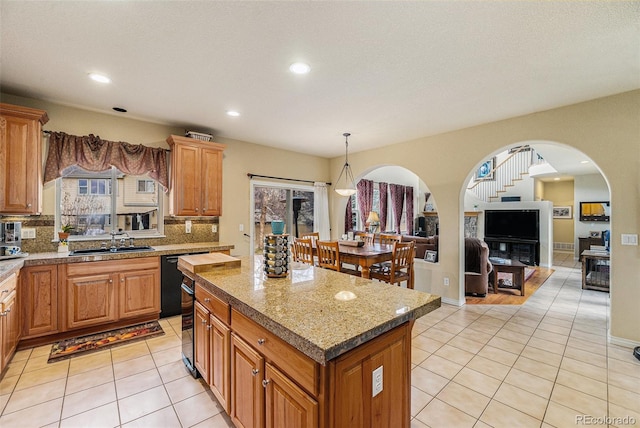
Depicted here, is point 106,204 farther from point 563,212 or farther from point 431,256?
point 563,212

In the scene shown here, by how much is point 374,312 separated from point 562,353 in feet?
8.98

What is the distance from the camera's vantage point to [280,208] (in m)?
5.65

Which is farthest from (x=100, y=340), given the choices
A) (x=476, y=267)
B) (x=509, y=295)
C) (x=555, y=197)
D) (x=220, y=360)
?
(x=555, y=197)

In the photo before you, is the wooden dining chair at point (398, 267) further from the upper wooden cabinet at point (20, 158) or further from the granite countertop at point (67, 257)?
the upper wooden cabinet at point (20, 158)

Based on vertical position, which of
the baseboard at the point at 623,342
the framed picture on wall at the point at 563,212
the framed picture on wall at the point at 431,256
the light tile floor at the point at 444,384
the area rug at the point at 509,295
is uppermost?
the framed picture on wall at the point at 563,212

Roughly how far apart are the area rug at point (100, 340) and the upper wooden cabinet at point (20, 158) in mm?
1427

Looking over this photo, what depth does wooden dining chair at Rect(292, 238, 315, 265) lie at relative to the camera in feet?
13.2

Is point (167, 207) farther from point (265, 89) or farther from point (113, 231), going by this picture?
point (265, 89)

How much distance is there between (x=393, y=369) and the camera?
1356 millimetres

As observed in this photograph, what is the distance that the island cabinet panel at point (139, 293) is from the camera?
127 inches

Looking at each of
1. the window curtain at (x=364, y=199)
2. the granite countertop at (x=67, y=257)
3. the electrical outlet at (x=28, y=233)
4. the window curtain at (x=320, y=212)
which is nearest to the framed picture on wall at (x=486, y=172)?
the window curtain at (x=364, y=199)

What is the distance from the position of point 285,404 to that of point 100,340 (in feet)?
9.48

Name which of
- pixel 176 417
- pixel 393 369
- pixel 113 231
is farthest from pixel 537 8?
pixel 113 231

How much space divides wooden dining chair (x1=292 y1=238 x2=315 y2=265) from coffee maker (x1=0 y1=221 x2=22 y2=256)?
309 cm
